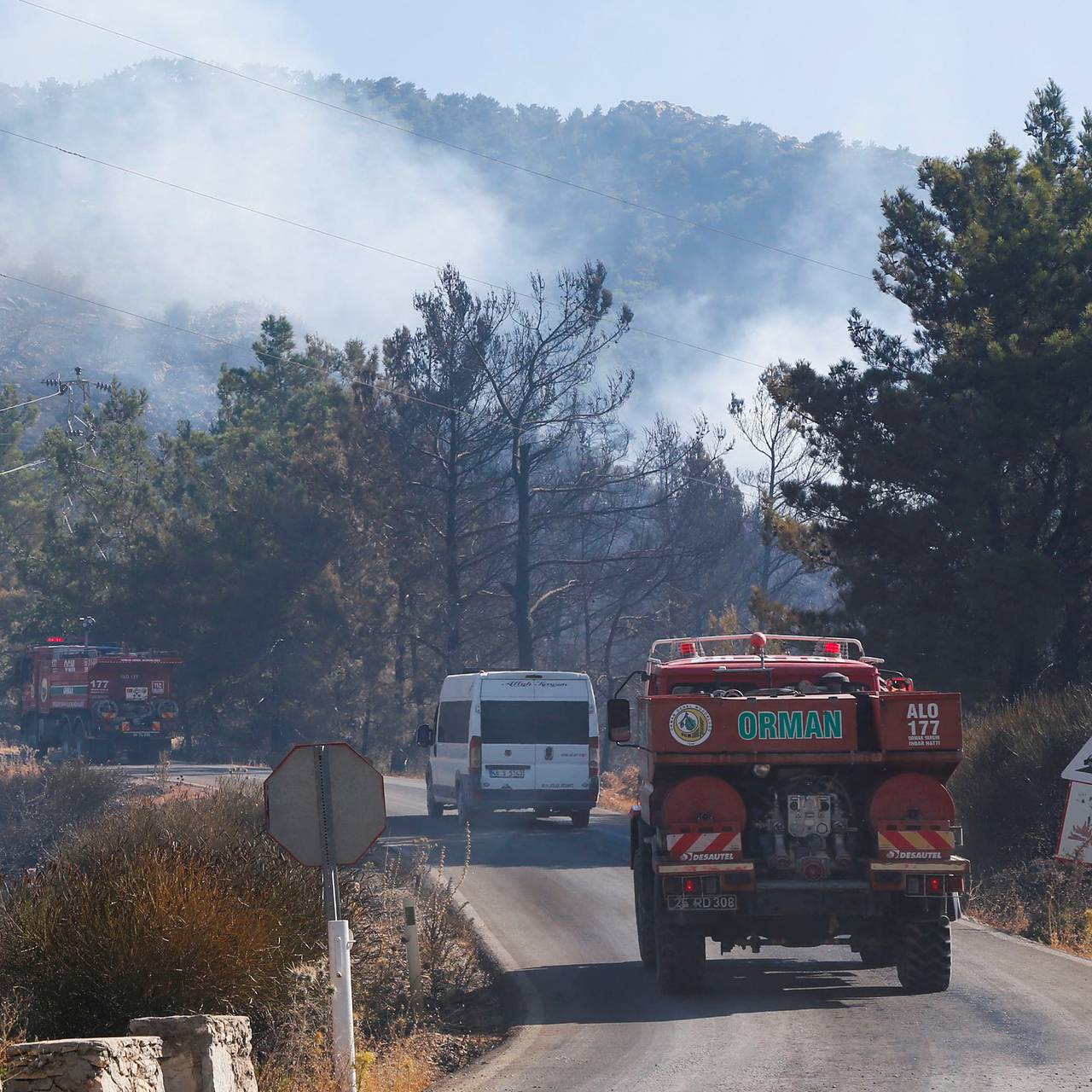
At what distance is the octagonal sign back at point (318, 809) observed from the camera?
860 cm

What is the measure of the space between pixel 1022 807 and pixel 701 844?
9.41 m

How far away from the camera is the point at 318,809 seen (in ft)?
28.3

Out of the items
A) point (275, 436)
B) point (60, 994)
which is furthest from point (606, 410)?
point (60, 994)

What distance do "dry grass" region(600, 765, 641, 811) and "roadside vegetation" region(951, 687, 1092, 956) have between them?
8722mm

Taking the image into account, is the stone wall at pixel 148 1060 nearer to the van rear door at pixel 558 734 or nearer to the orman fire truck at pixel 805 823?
the orman fire truck at pixel 805 823

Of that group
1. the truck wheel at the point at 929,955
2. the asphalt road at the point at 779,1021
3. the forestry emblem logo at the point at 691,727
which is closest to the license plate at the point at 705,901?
the asphalt road at the point at 779,1021

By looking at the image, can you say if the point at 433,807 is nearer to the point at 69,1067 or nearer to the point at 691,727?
the point at 691,727

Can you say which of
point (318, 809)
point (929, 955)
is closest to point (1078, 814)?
point (929, 955)

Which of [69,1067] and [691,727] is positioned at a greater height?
[691,727]

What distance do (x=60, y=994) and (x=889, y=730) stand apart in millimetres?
6402

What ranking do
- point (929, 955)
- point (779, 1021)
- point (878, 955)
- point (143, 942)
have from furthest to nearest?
point (878, 955) → point (929, 955) → point (779, 1021) → point (143, 942)

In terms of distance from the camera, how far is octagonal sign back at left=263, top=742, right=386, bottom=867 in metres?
8.60

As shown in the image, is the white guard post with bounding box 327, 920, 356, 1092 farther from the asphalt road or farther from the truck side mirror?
the truck side mirror

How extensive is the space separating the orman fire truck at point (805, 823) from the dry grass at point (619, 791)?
15.9 metres
